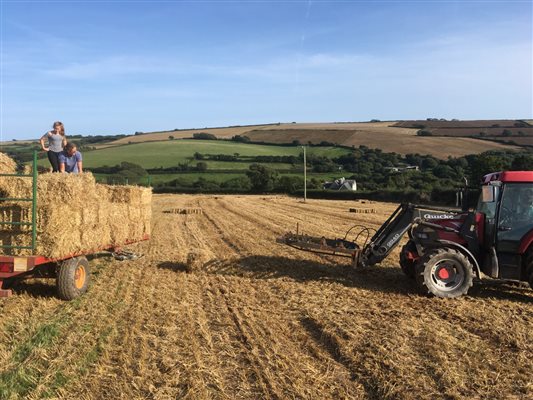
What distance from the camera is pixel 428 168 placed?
61.3 metres

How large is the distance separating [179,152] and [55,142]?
247 ft

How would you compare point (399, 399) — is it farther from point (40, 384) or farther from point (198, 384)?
point (40, 384)

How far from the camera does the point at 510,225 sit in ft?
24.7

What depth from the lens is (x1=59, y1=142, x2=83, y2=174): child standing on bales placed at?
9.02 m

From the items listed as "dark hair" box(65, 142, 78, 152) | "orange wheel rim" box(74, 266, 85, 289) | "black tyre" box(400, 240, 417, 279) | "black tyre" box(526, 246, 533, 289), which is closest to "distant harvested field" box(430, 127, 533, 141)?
"black tyre" box(400, 240, 417, 279)

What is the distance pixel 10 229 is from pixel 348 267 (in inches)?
261

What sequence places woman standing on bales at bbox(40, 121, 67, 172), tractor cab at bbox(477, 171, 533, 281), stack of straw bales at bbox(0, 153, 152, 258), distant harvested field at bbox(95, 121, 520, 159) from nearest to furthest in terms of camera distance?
1. stack of straw bales at bbox(0, 153, 152, 258)
2. tractor cab at bbox(477, 171, 533, 281)
3. woman standing on bales at bbox(40, 121, 67, 172)
4. distant harvested field at bbox(95, 121, 520, 159)

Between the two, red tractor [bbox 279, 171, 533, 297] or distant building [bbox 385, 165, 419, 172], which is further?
distant building [bbox 385, 165, 419, 172]

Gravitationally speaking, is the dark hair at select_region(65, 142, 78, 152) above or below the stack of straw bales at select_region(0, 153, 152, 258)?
above

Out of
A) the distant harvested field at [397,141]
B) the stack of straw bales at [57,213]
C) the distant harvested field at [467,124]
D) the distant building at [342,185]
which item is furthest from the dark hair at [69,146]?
the distant harvested field at [467,124]

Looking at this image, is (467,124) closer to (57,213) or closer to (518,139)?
(518,139)

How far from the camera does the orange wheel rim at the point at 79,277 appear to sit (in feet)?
25.1

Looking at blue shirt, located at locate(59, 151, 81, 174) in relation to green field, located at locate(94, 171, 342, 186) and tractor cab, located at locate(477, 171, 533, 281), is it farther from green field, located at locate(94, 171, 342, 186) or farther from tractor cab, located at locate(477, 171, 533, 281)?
green field, located at locate(94, 171, 342, 186)

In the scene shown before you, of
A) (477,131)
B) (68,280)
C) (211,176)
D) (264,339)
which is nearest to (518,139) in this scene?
(477,131)
